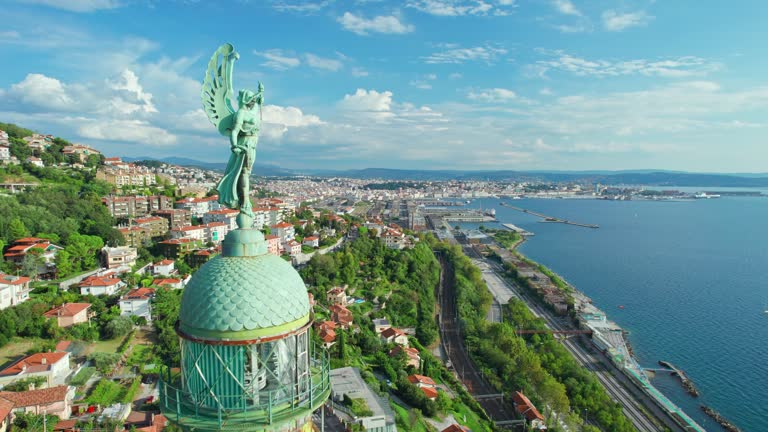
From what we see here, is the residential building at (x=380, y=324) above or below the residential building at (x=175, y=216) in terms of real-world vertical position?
below

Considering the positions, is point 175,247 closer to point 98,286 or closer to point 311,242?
point 98,286

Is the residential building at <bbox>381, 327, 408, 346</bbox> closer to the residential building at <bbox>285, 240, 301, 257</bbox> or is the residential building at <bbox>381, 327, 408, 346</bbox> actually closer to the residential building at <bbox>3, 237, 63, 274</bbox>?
the residential building at <bbox>285, 240, 301, 257</bbox>

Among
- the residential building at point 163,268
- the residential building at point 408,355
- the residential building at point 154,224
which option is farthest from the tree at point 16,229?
the residential building at point 408,355

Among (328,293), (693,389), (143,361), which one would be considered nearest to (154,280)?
(143,361)

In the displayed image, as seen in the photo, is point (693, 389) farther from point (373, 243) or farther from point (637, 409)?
point (373, 243)

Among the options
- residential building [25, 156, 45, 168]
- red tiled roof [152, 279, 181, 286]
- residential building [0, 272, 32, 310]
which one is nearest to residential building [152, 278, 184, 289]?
red tiled roof [152, 279, 181, 286]

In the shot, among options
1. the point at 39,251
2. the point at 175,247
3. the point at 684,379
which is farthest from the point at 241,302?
the point at 175,247

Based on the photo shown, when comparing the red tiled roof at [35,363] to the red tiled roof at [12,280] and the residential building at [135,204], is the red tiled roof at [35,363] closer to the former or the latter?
the red tiled roof at [12,280]
